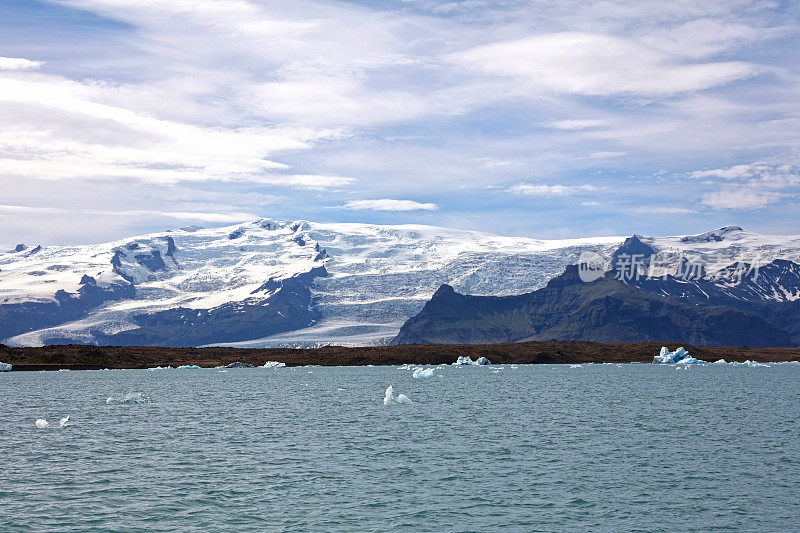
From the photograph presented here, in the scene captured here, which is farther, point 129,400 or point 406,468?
point 129,400

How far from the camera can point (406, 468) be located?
173 ft

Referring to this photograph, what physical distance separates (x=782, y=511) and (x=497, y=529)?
47.7 feet

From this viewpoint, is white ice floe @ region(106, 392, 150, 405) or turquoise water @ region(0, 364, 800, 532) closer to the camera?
turquoise water @ region(0, 364, 800, 532)

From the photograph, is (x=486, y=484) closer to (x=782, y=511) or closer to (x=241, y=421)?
(x=782, y=511)

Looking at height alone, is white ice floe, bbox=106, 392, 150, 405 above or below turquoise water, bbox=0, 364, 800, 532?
below

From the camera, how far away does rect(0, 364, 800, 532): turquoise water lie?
3881cm

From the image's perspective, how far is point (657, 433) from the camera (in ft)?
228

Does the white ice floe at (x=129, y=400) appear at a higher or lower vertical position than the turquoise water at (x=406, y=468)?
lower

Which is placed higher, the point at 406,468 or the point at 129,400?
the point at 406,468

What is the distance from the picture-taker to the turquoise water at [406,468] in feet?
127

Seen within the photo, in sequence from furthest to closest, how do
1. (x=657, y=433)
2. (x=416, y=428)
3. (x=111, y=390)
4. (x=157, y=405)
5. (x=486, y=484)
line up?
(x=111, y=390)
(x=157, y=405)
(x=416, y=428)
(x=657, y=433)
(x=486, y=484)

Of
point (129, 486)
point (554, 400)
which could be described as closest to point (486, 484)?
point (129, 486)

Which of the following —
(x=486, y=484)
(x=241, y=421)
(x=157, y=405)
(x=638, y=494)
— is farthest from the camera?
(x=157, y=405)

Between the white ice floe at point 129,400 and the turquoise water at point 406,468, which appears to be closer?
the turquoise water at point 406,468
